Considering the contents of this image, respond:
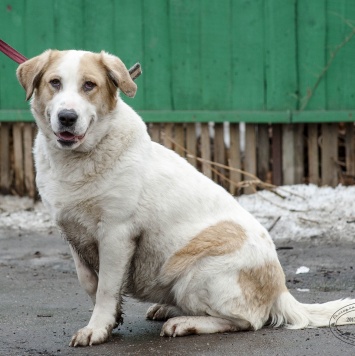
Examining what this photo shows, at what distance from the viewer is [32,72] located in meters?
5.05

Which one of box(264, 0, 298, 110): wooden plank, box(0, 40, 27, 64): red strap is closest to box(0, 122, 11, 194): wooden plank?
box(264, 0, 298, 110): wooden plank

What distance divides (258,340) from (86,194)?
1.21m

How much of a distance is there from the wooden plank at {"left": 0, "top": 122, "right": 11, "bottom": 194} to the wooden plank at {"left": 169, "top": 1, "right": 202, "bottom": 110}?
1811 mm

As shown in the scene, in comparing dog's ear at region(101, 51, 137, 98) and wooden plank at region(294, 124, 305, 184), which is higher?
dog's ear at region(101, 51, 137, 98)

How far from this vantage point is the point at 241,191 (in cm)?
953

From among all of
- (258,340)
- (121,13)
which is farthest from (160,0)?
(258,340)

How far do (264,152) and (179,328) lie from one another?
15.3ft

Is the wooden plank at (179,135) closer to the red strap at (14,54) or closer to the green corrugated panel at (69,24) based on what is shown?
the green corrugated panel at (69,24)

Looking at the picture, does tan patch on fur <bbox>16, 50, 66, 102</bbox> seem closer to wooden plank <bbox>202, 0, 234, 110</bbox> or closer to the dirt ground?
the dirt ground

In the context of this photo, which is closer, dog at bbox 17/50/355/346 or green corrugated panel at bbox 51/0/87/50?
dog at bbox 17/50/355/346


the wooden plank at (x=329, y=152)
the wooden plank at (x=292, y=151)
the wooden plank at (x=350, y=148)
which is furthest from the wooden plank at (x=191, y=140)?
the wooden plank at (x=350, y=148)

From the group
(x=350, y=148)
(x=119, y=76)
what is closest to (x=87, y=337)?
(x=119, y=76)

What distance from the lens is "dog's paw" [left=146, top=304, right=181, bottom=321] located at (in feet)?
18.2

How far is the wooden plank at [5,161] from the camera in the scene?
9.77 meters
